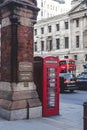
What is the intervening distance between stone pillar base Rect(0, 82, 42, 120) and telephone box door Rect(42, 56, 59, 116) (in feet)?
1.44

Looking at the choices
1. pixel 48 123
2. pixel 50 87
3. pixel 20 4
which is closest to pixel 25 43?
pixel 20 4

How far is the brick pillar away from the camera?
9.77 metres

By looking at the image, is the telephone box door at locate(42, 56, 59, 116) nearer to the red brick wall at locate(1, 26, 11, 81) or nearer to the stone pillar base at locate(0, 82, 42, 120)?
the stone pillar base at locate(0, 82, 42, 120)

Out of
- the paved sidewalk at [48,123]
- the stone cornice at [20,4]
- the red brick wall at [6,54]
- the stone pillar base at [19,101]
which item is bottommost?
the paved sidewalk at [48,123]

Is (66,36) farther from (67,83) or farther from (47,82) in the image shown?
(47,82)

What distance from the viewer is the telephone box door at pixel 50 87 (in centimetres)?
1068

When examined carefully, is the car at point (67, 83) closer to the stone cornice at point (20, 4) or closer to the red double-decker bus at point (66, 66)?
the stone cornice at point (20, 4)

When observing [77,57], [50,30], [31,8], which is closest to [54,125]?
[31,8]

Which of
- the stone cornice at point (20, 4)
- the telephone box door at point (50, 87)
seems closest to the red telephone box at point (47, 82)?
the telephone box door at point (50, 87)

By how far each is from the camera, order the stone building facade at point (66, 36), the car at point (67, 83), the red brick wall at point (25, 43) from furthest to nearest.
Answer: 1. the stone building facade at point (66, 36)
2. the car at point (67, 83)
3. the red brick wall at point (25, 43)

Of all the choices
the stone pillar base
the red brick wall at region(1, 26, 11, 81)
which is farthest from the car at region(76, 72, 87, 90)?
the red brick wall at region(1, 26, 11, 81)

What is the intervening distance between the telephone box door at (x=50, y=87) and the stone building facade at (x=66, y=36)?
45547 mm

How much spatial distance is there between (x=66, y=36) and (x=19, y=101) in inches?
2077

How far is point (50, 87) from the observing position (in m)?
10.9
